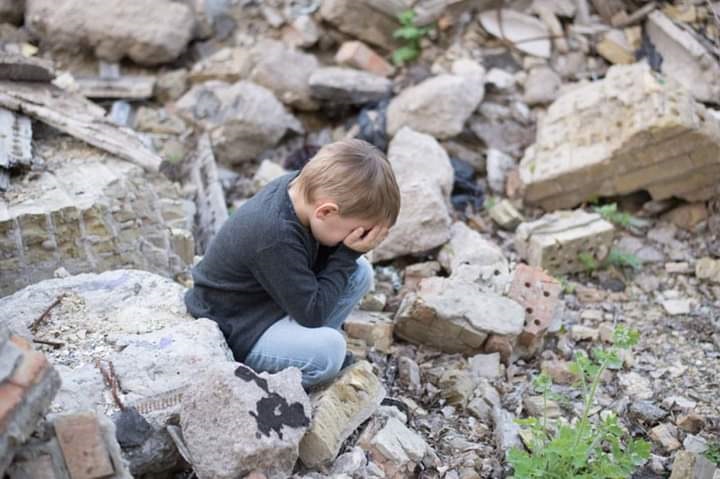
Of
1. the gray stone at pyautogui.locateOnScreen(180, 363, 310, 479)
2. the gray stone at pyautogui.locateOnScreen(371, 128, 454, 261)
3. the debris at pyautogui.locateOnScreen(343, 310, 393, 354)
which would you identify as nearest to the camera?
the gray stone at pyautogui.locateOnScreen(180, 363, 310, 479)

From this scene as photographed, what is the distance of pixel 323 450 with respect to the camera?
8.46ft

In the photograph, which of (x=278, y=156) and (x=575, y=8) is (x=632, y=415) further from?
(x=575, y=8)

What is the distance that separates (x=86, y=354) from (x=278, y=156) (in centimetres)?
315

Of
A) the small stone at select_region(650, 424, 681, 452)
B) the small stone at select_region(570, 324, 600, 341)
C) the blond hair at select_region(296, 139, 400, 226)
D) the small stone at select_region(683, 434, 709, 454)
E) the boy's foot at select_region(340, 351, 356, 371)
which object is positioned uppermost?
the blond hair at select_region(296, 139, 400, 226)

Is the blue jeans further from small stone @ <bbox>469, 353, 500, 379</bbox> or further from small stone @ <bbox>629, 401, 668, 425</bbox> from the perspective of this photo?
small stone @ <bbox>629, 401, 668, 425</bbox>

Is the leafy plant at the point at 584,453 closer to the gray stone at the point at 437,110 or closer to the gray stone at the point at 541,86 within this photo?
the gray stone at the point at 437,110

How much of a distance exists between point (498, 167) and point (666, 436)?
98.6 inches

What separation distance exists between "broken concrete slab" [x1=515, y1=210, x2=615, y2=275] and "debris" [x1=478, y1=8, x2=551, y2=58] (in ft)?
6.18

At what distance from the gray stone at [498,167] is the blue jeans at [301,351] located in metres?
2.66

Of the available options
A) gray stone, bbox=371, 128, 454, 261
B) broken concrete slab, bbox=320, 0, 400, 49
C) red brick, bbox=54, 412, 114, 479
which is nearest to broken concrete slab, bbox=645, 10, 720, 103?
broken concrete slab, bbox=320, 0, 400, 49

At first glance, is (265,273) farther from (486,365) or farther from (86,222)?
(486,365)

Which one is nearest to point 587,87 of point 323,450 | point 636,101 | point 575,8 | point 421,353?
point 636,101

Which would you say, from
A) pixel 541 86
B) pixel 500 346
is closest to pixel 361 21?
pixel 541 86

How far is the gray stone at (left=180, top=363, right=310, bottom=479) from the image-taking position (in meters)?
2.34
